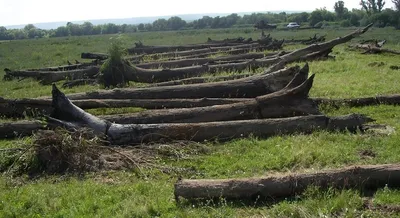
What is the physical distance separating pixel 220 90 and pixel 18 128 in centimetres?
488

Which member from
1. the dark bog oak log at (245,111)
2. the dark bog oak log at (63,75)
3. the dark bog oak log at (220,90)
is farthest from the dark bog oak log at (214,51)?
the dark bog oak log at (245,111)

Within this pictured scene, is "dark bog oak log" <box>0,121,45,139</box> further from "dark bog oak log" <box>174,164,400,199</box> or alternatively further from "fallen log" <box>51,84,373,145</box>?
"dark bog oak log" <box>174,164,400,199</box>

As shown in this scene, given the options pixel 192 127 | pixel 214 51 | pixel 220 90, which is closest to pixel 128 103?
pixel 220 90

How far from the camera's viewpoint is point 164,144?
7.43 m

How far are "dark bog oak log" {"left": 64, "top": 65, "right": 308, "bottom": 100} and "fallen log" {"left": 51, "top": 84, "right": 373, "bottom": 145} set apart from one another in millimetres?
2298

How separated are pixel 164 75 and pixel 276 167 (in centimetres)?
836

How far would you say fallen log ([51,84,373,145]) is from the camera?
752 centimetres

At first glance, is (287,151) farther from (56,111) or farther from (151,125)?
(56,111)

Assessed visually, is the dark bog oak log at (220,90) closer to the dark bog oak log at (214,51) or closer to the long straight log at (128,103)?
the long straight log at (128,103)

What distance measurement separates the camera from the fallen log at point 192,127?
752 centimetres

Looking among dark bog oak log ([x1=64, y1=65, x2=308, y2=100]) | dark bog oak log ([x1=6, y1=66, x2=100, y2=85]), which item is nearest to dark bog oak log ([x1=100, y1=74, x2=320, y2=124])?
dark bog oak log ([x1=64, y1=65, x2=308, y2=100])

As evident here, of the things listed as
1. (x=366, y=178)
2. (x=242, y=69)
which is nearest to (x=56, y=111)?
(x=366, y=178)

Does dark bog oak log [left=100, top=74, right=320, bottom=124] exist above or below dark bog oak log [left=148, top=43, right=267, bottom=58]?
below

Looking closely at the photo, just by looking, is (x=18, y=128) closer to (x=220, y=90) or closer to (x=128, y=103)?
(x=128, y=103)
